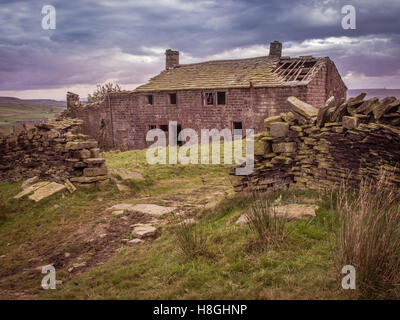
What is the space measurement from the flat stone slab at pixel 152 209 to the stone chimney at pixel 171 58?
20.5 metres

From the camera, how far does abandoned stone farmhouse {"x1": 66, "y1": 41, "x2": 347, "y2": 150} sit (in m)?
18.8

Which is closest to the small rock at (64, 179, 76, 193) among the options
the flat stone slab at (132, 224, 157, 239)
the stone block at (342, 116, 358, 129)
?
the flat stone slab at (132, 224, 157, 239)

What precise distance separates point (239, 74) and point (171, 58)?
8.12 metres

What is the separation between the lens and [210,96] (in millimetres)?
21312

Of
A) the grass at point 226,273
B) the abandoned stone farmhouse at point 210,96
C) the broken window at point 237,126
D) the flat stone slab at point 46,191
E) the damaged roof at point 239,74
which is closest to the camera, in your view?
the grass at point 226,273

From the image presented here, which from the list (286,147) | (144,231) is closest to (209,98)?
(286,147)

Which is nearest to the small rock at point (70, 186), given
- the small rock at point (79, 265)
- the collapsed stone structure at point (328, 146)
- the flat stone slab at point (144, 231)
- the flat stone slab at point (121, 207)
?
the flat stone slab at point (121, 207)

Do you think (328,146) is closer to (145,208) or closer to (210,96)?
(145,208)

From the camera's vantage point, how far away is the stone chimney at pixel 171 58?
26812mm

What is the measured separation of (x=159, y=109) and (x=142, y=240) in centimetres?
1750

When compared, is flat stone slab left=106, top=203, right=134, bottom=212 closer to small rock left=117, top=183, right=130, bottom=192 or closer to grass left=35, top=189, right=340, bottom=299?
small rock left=117, top=183, right=130, bottom=192

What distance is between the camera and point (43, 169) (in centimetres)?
1079

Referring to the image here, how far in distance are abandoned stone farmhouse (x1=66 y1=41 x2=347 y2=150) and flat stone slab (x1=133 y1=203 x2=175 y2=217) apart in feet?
39.7

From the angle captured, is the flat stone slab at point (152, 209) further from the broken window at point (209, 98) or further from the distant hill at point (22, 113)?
the distant hill at point (22, 113)
